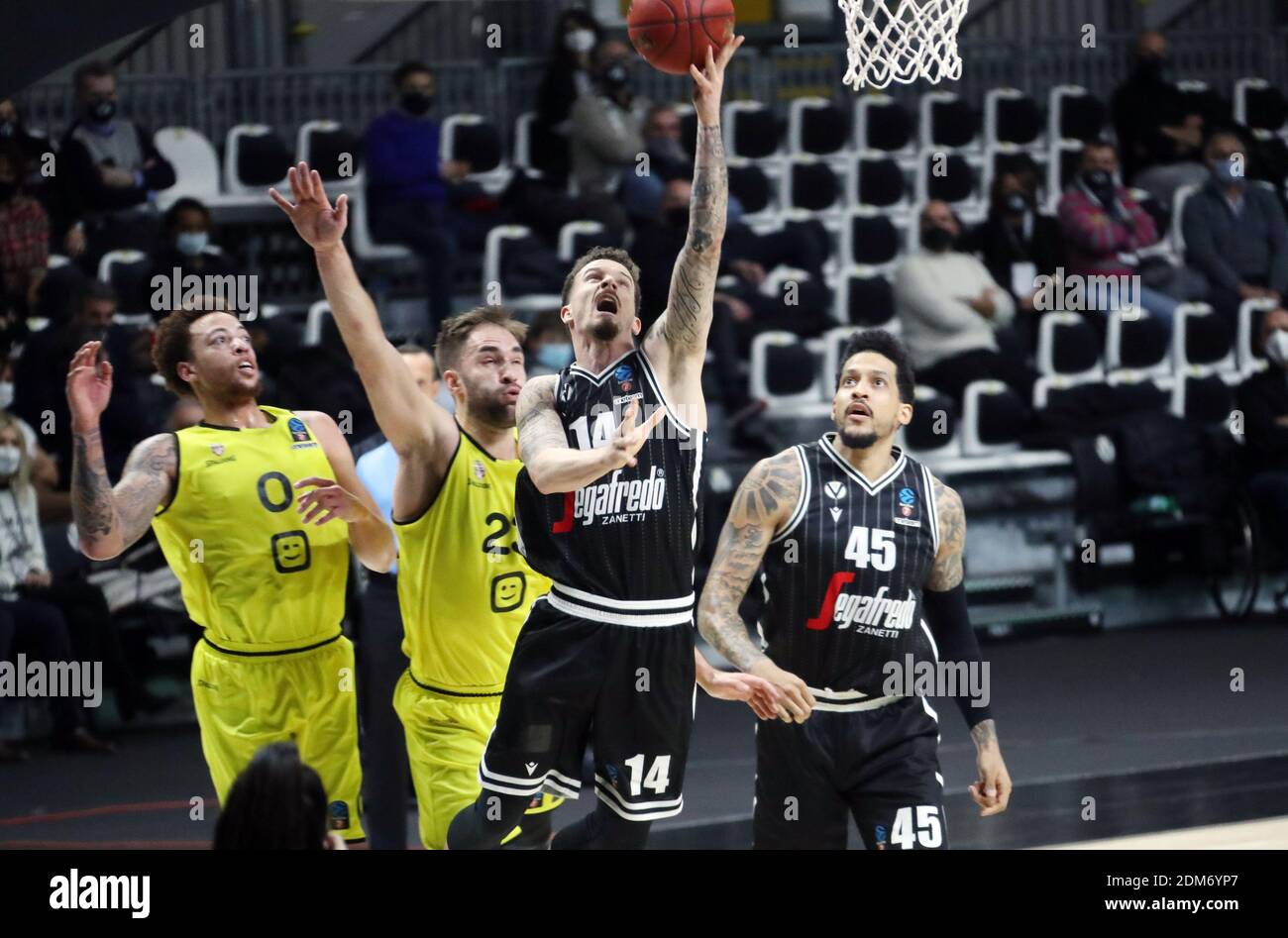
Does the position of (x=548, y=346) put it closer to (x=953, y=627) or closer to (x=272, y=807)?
(x=953, y=627)

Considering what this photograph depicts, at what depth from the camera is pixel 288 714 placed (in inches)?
219

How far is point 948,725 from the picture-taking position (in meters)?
8.65

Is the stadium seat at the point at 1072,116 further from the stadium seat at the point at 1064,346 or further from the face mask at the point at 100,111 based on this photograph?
the face mask at the point at 100,111

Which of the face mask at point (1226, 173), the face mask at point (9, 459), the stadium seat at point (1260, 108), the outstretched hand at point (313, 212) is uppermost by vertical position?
the stadium seat at point (1260, 108)

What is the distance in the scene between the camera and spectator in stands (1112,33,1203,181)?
496 inches

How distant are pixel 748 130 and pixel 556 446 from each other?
712 cm

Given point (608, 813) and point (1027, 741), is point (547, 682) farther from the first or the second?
point (1027, 741)

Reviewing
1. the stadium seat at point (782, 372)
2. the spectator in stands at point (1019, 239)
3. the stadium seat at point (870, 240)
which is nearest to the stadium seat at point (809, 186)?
the stadium seat at point (870, 240)

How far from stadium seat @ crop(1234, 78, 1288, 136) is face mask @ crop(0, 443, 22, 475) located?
8359mm

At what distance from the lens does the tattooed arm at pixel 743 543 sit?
5297 mm

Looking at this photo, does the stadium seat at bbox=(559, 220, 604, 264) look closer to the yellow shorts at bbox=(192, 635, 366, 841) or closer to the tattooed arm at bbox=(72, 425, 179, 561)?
the tattooed arm at bbox=(72, 425, 179, 561)

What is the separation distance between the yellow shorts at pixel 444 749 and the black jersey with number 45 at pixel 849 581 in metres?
0.79

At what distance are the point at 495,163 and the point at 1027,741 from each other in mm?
4769
